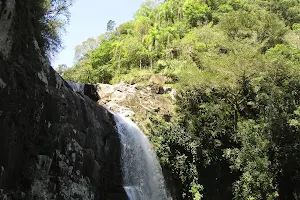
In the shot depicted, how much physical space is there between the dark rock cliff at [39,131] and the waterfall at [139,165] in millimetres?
1198

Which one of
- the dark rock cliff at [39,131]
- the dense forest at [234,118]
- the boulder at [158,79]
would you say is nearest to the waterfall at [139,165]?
the dense forest at [234,118]

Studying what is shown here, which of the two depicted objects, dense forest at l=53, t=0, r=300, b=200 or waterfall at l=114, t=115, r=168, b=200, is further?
dense forest at l=53, t=0, r=300, b=200

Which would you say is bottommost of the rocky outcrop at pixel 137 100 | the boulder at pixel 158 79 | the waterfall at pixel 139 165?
the waterfall at pixel 139 165

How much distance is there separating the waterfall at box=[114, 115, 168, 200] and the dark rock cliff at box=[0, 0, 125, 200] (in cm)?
120

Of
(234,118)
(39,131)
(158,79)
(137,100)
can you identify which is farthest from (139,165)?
(158,79)

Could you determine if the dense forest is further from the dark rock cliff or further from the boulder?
the dark rock cliff

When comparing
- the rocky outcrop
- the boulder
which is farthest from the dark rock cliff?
the boulder

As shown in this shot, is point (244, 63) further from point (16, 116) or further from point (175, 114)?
point (16, 116)

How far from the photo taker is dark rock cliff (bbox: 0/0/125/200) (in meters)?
8.70

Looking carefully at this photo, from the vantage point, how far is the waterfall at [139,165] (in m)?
14.3

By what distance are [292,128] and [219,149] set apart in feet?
15.6

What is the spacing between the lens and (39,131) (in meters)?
9.97

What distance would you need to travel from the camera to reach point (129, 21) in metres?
46.4

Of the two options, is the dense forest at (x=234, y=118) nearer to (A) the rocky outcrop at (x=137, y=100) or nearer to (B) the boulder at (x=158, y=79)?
(B) the boulder at (x=158, y=79)
